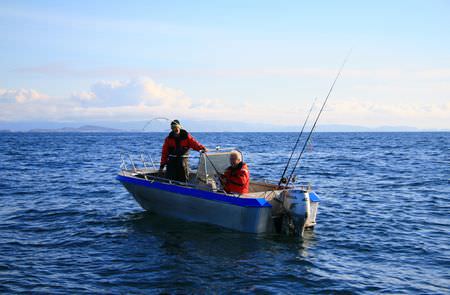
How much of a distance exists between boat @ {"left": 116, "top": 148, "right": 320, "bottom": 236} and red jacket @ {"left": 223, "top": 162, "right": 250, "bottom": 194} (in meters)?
0.20

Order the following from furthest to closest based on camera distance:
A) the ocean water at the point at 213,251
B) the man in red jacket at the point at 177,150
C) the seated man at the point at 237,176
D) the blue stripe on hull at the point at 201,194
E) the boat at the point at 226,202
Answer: the man in red jacket at the point at 177,150 < the seated man at the point at 237,176 < the boat at the point at 226,202 < the blue stripe on hull at the point at 201,194 < the ocean water at the point at 213,251

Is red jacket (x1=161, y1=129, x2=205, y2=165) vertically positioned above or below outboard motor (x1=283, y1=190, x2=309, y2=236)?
above

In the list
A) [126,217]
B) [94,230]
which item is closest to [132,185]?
[126,217]

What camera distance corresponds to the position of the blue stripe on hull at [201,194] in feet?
36.9

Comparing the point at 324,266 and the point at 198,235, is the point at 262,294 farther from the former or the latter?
the point at 198,235

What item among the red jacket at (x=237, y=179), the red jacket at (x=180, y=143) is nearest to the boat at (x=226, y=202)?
the red jacket at (x=237, y=179)

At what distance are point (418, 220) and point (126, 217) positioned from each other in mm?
9075

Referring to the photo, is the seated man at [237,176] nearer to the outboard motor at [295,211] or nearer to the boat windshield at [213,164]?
the outboard motor at [295,211]

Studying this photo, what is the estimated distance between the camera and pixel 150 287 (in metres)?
8.53

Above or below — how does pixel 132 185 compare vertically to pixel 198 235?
above

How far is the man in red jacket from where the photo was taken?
1338 centimetres

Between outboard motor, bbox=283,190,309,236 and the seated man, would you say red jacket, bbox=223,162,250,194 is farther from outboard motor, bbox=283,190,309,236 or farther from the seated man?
outboard motor, bbox=283,190,309,236

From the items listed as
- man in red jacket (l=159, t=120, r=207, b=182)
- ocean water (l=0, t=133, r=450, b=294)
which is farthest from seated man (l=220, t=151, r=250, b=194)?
man in red jacket (l=159, t=120, r=207, b=182)

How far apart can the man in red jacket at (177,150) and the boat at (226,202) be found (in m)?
0.31
